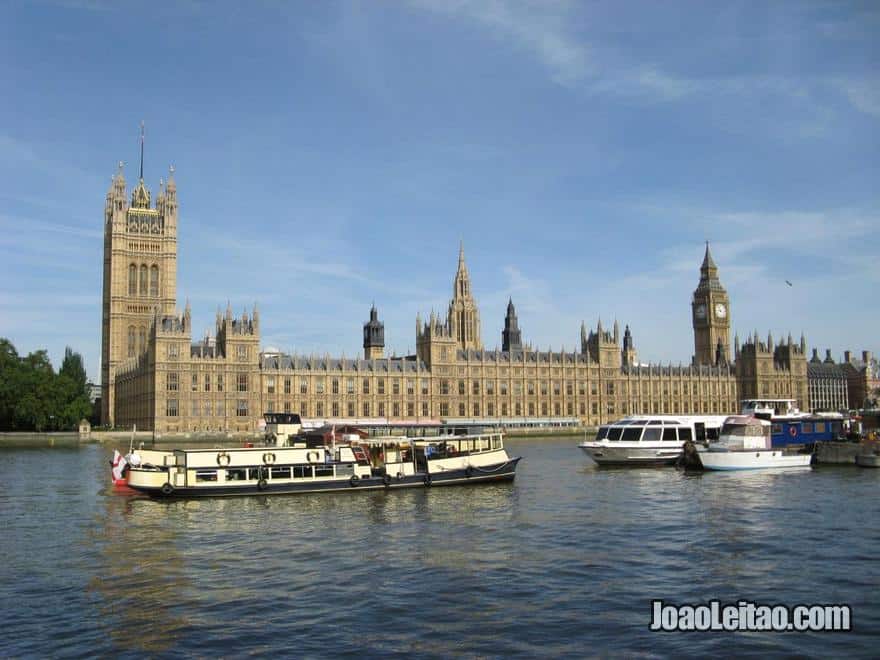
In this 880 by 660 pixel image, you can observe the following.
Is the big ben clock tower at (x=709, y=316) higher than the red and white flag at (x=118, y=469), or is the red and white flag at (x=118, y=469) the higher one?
the big ben clock tower at (x=709, y=316)

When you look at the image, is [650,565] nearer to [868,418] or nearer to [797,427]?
[797,427]

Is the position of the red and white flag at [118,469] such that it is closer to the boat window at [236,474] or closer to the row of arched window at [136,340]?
the boat window at [236,474]

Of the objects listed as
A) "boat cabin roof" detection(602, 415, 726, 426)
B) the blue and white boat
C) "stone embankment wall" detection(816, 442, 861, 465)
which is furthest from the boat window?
"stone embankment wall" detection(816, 442, 861, 465)

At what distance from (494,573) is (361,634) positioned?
7365mm

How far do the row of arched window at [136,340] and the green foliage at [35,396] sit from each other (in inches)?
1129

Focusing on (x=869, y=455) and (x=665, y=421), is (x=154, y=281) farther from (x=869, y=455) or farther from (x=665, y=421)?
(x=869, y=455)

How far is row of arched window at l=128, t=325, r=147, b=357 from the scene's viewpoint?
160 meters

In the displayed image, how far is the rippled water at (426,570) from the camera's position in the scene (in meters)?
21.6

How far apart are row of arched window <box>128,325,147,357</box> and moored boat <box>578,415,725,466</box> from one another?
11057 centimetres

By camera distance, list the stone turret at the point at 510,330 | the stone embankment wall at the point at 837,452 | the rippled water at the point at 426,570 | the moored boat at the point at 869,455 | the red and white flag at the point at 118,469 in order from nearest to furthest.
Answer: the rippled water at the point at 426,570
the red and white flag at the point at 118,469
the moored boat at the point at 869,455
the stone embankment wall at the point at 837,452
the stone turret at the point at 510,330

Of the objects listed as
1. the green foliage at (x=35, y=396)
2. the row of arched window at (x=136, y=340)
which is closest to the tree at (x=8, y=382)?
the green foliage at (x=35, y=396)

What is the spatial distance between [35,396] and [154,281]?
47.9 metres

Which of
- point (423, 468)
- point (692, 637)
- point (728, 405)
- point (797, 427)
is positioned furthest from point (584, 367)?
point (692, 637)

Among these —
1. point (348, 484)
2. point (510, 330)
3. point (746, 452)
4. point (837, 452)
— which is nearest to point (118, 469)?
point (348, 484)
